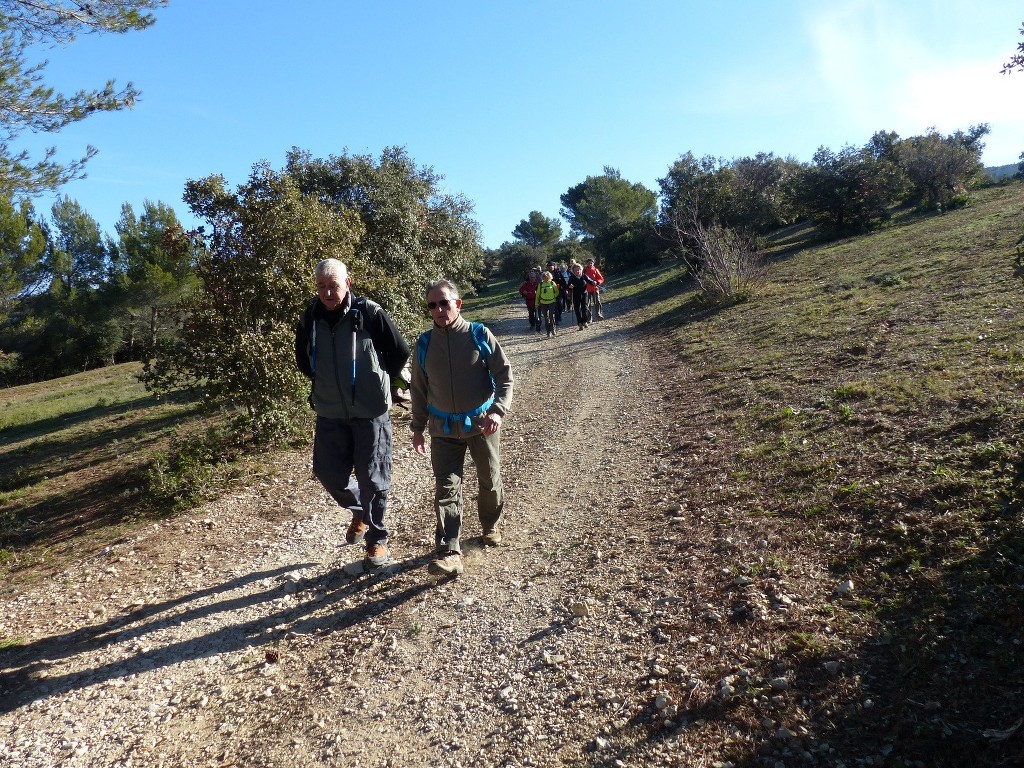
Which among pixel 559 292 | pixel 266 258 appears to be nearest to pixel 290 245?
pixel 266 258

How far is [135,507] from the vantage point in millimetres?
6566

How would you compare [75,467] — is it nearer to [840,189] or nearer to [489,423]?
[489,423]

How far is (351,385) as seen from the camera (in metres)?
4.48

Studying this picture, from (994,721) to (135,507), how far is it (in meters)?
7.10

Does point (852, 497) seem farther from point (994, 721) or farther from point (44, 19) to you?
point (44, 19)

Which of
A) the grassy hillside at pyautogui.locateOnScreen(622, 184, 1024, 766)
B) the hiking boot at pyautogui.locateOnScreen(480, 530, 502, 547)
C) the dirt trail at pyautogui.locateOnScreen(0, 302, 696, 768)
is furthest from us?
the hiking boot at pyautogui.locateOnScreen(480, 530, 502, 547)

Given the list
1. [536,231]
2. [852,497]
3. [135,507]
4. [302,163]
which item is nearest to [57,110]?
[135,507]

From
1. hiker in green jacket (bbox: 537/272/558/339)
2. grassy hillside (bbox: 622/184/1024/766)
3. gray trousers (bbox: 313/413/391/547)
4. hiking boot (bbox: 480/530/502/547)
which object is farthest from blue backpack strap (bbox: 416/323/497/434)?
hiker in green jacket (bbox: 537/272/558/339)

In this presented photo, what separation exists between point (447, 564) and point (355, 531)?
1.10 meters

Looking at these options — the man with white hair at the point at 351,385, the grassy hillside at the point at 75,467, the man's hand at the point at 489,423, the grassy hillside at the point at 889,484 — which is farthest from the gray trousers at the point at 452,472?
the grassy hillside at the point at 75,467

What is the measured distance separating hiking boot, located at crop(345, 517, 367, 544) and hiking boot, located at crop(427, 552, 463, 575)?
870 mm

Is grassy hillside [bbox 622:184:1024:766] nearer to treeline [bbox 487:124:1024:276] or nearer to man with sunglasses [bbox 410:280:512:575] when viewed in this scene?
man with sunglasses [bbox 410:280:512:575]

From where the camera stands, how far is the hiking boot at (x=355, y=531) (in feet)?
16.8

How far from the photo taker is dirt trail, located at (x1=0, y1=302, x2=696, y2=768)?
307 cm
